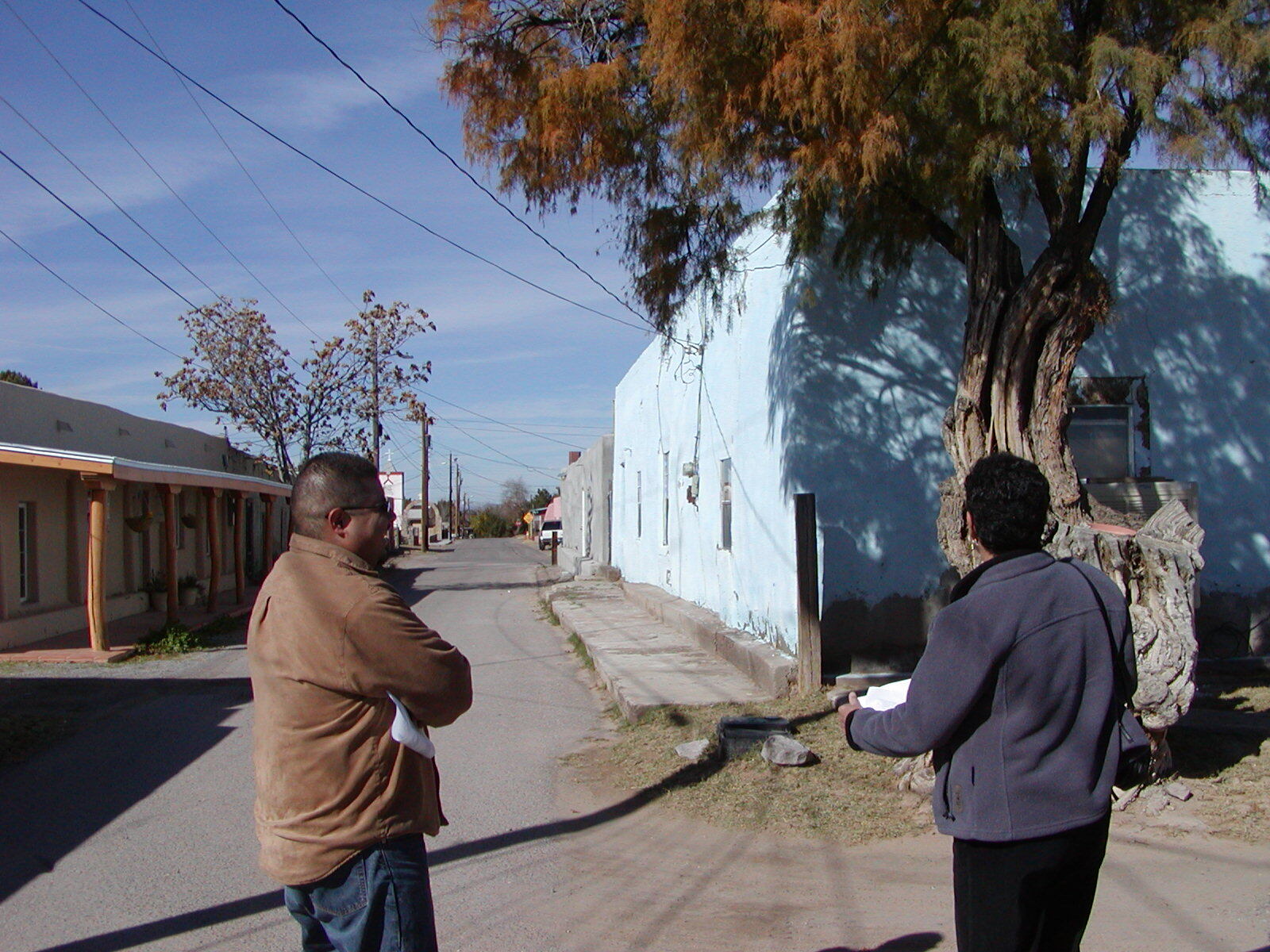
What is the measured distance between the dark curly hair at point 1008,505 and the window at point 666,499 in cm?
1411

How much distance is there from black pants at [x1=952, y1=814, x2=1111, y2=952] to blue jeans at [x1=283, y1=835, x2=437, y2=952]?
130cm

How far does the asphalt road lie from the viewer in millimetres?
4934

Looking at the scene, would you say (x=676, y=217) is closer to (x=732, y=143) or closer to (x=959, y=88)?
(x=732, y=143)

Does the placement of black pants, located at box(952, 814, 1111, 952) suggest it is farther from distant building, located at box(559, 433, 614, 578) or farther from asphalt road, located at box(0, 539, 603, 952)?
distant building, located at box(559, 433, 614, 578)

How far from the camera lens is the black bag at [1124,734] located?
275 centimetres

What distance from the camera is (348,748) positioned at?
8.54 ft

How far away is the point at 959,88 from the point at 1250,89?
182cm

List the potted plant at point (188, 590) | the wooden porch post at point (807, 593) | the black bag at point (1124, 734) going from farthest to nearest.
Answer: the potted plant at point (188, 590)
the wooden porch post at point (807, 593)
the black bag at point (1124, 734)

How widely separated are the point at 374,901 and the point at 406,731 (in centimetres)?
40

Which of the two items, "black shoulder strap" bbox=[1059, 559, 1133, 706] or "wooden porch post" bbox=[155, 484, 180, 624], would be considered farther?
"wooden porch post" bbox=[155, 484, 180, 624]

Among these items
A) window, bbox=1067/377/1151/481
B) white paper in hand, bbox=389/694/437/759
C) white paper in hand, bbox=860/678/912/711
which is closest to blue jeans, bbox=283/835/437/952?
white paper in hand, bbox=389/694/437/759

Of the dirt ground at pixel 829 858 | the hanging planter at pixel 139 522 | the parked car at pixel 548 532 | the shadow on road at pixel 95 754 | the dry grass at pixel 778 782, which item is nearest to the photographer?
the dirt ground at pixel 829 858

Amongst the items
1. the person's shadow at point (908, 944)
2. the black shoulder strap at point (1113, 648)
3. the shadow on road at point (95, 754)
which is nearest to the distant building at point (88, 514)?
the shadow on road at point (95, 754)

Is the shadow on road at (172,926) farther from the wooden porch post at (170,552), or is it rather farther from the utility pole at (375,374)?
the utility pole at (375,374)
